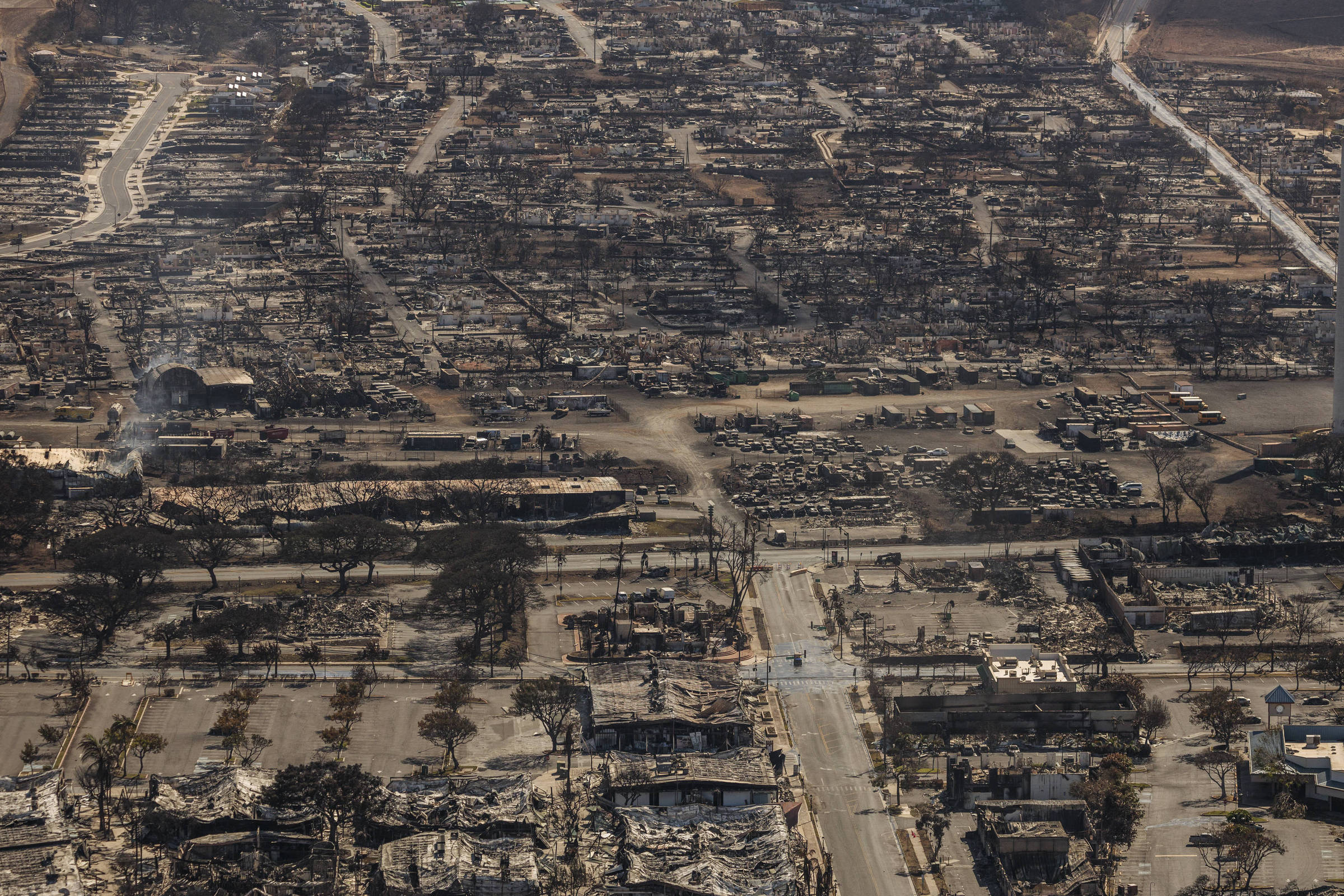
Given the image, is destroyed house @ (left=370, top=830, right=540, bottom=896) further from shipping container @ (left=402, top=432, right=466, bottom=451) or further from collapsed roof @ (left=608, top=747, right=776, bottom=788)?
shipping container @ (left=402, top=432, right=466, bottom=451)

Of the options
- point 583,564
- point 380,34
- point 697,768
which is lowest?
point 380,34

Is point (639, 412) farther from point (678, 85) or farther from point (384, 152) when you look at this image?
point (678, 85)

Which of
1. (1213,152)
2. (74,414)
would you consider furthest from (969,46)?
(74,414)

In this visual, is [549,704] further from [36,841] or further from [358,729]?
[36,841]

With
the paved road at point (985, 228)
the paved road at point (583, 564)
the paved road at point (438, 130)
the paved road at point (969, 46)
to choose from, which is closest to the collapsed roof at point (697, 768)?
the paved road at point (583, 564)

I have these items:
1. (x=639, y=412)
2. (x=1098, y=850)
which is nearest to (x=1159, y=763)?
(x=1098, y=850)

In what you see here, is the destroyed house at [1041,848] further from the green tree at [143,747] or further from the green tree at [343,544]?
the green tree at [343,544]
